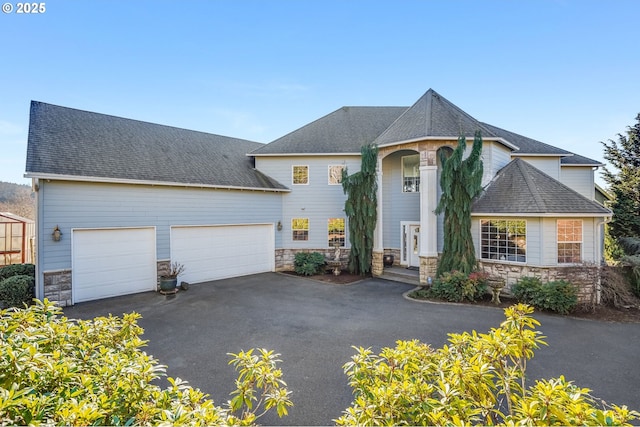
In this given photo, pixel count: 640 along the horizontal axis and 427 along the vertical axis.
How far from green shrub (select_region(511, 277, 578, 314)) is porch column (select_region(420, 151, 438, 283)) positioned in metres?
3.11

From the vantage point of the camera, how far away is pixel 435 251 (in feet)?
39.2

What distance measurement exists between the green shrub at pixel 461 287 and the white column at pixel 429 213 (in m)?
1.63

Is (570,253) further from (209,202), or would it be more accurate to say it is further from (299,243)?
(209,202)

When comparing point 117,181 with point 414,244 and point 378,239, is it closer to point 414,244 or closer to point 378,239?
point 378,239

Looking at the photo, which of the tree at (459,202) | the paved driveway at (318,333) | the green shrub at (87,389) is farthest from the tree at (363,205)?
the green shrub at (87,389)

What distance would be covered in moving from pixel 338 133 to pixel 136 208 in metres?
10.3

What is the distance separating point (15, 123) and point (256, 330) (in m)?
14.3

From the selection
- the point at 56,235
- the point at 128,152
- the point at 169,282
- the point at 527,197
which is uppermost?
the point at 128,152

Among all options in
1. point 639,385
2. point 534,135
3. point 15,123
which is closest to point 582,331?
point 639,385

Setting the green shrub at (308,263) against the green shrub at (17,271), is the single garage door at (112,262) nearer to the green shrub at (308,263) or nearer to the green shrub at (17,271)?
the green shrub at (17,271)

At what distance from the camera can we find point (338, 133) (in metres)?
16.2

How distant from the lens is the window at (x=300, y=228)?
15367 mm

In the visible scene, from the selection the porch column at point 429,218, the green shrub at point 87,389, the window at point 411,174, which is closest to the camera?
the green shrub at point 87,389

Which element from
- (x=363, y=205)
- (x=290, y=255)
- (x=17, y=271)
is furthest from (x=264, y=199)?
(x=17, y=271)
